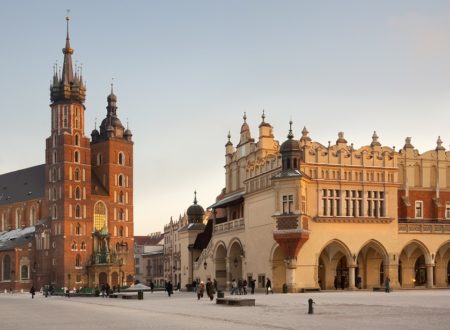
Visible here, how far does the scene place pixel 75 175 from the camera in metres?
128

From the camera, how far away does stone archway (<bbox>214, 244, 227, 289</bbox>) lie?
73000 mm

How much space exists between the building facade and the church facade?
58207 mm

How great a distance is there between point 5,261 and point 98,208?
1736 centimetres

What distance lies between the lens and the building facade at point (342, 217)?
58.5 metres

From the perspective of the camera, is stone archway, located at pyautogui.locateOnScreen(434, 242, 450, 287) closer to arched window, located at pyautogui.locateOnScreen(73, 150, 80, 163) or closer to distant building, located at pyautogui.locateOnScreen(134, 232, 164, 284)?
arched window, located at pyautogui.locateOnScreen(73, 150, 80, 163)

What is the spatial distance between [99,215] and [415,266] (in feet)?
246

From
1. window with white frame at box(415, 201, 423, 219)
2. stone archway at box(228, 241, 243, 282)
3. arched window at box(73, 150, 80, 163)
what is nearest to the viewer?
window with white frame at box(415, 201, 423, 219)

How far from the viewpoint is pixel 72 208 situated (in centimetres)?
12631

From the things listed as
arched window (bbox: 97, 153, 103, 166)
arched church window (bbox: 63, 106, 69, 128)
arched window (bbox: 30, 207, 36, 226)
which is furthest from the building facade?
arched window (bbox: 30, 207, 36, 226)

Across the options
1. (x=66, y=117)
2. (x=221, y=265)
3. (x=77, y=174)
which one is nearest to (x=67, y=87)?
(x=66, y=117)

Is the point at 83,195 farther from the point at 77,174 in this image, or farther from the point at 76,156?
the point at 76,156

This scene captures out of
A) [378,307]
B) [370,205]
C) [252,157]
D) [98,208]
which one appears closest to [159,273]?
[98,208]

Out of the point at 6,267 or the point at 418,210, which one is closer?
the point at 418,210

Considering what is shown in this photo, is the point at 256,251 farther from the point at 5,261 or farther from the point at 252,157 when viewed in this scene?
→ the point at 5,261
